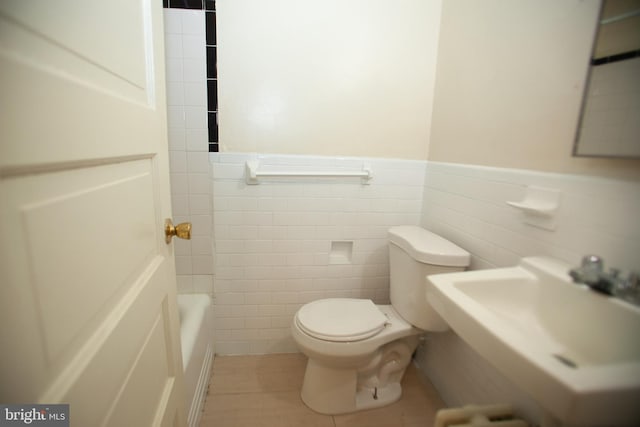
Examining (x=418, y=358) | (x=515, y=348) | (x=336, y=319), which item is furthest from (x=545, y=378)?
(x=418, y=358)

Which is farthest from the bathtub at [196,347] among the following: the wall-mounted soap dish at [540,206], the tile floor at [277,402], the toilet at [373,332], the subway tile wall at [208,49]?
the wall-mounted soap dish at [540,206]

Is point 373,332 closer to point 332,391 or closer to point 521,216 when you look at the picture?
point 332,391

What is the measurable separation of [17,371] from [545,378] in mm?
735

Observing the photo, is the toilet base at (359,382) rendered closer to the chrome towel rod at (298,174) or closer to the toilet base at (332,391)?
the toilet base at (332,391)

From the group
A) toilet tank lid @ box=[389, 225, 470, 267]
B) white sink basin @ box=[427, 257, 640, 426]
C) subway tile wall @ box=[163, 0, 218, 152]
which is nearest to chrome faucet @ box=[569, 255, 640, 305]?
white sink basin @ box=[427, 257, 640, 426]

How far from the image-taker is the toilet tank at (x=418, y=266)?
1.25 meters

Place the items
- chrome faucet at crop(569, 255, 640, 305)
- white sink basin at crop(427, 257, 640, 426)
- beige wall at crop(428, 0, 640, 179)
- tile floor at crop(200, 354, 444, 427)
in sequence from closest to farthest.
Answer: white sink basin at crop(427, 257, 640, 426) → chrome faucet at crop(569, 255, 640, 305) → beige wall at crop(428, 0, 640, 179) → tile floor at crop(200, 354, 444, 427)

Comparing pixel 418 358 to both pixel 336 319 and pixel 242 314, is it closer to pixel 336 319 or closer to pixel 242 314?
pixel 336 319

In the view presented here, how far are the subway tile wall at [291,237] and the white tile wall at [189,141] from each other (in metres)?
0.08

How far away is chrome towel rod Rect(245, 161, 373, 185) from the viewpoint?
1.51m

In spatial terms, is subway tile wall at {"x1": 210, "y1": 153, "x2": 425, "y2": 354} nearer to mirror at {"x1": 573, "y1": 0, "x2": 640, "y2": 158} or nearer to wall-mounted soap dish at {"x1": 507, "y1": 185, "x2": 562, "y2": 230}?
wall-mounted soap dish at {"x1": 507, "y1": 185, "x2": 562, "y2": 230}

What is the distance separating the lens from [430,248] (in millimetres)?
1284

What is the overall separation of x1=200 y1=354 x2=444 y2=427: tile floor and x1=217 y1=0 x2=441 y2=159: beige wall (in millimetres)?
1206

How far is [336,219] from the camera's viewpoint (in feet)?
5.44
